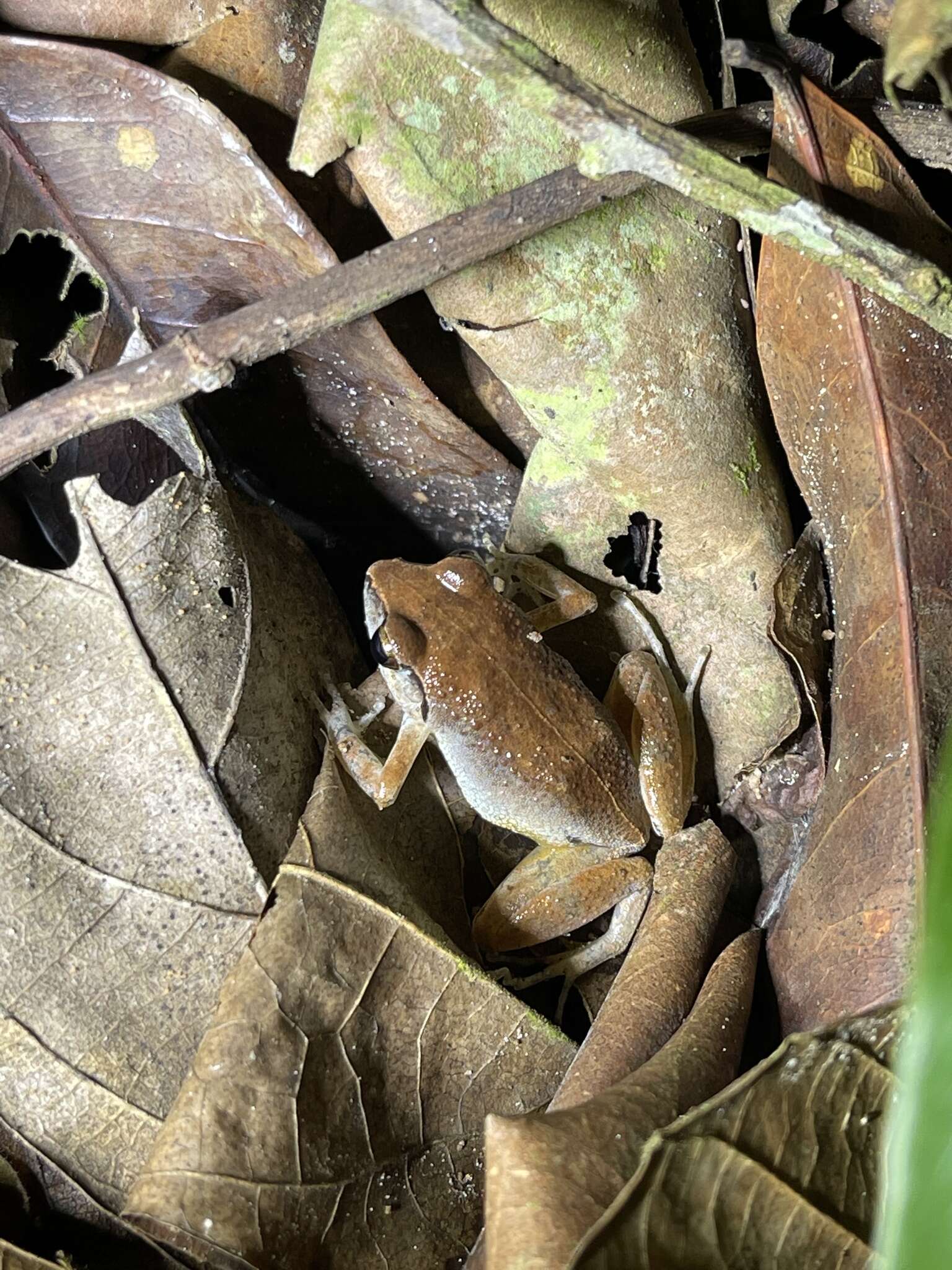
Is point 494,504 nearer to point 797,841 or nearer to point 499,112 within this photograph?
point 499,112

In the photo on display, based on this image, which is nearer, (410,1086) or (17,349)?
(410,1086)

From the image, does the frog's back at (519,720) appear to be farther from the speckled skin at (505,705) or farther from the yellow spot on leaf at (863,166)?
the yellow spot on leaf at (863,166)

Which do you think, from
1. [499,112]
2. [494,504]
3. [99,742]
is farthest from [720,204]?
[99,742]

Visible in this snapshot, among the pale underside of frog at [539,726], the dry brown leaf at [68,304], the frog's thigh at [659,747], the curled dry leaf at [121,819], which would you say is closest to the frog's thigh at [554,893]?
the pale underside of frog at [539,726]

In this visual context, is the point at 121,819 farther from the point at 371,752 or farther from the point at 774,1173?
the point at 774,1173

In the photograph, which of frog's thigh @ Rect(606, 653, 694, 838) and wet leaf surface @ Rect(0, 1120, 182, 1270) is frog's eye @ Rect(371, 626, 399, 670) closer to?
frog's thigh @ Rect(606, 653, 694, 838)

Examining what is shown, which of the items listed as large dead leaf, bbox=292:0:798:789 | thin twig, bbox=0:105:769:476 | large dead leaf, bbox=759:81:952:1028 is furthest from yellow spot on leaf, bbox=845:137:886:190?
thin twig, bbox=0:105:769:476
